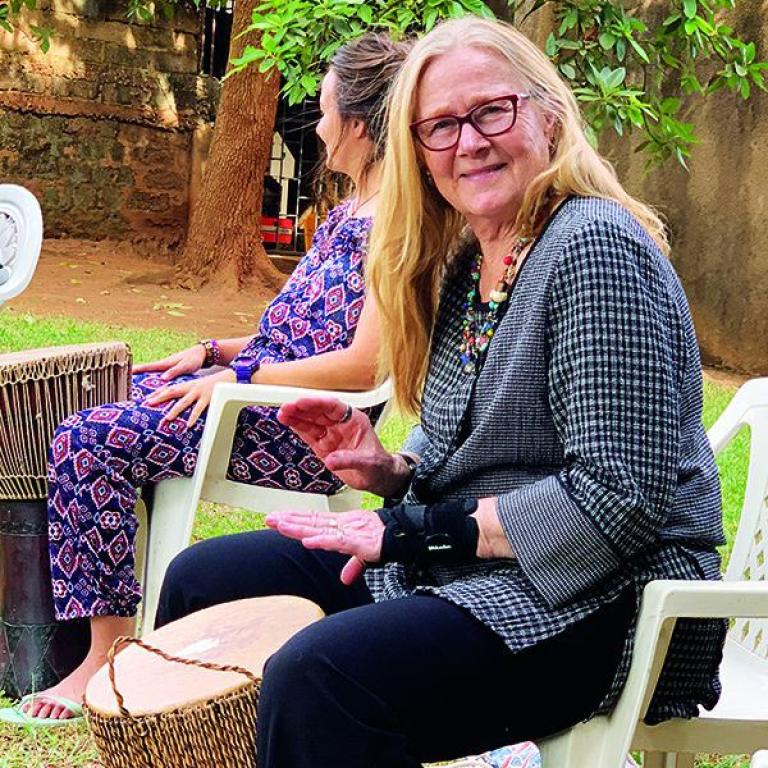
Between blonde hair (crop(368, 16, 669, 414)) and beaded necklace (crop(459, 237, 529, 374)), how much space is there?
5 centimetres

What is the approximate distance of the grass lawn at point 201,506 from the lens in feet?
9.12

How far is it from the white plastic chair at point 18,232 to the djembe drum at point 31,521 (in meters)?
1.46

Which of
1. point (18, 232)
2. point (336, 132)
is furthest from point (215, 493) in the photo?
point (18, 232)

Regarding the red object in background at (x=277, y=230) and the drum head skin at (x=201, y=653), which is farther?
the red object in background at (x=277, y=230)

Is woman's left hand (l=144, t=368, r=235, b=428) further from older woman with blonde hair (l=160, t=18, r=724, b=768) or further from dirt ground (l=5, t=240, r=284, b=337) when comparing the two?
dirt ground (l=5, t=240, r=284, b=337)

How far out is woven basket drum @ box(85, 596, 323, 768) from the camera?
1.74 meters

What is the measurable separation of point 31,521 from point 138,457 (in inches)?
13.4

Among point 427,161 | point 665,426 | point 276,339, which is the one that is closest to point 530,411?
point 665,426

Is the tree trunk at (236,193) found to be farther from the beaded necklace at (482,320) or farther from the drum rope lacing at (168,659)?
the drum rope lacing at (168,659)

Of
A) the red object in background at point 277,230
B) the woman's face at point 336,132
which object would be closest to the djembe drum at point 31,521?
the woman's face at point 336,132

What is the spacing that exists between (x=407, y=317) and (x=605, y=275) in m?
0.52

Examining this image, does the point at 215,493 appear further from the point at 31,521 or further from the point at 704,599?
the point at 704,599

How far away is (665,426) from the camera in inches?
64.0

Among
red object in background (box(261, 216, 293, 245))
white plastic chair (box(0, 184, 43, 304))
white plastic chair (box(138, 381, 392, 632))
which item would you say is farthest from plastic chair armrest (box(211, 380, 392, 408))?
red object in background (box(261, 216, 293, 245))
